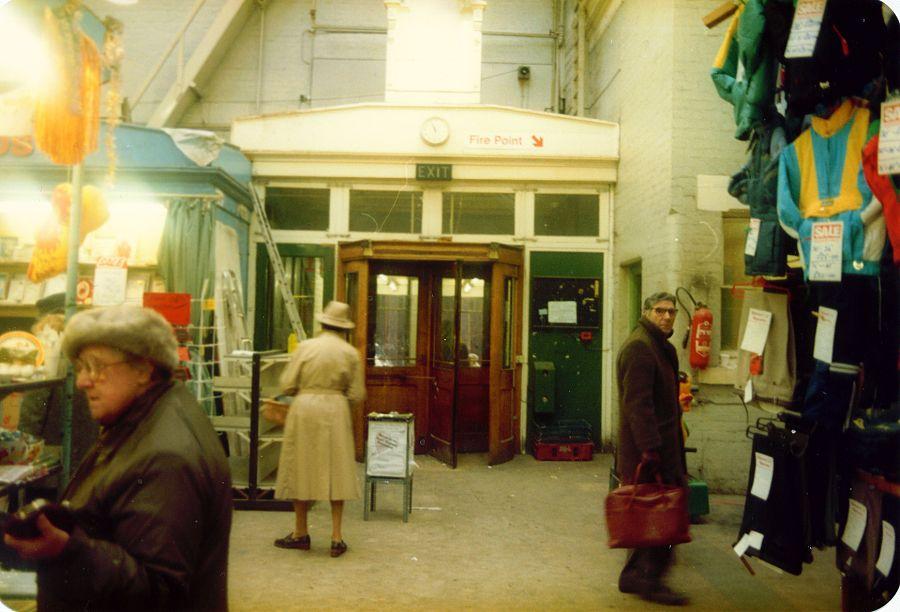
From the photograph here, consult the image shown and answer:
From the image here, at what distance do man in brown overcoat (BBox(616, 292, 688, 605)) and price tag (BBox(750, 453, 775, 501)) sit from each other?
1.94 feet

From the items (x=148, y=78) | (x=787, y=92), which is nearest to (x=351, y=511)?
(x=787, y=92)

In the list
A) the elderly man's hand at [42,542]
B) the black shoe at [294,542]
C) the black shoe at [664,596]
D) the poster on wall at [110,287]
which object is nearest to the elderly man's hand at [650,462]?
the black shoe at [664,596]

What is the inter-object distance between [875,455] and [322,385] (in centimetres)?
353

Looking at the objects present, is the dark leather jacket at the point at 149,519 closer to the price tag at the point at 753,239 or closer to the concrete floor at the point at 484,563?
the concrete floor at the point at 484,563

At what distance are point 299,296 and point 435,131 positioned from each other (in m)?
2.88

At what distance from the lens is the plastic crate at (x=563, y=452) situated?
8.65m

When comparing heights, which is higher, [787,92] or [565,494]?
[787,92]

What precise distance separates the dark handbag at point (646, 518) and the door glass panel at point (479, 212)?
19.0ft

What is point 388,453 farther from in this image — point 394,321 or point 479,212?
point 479,212

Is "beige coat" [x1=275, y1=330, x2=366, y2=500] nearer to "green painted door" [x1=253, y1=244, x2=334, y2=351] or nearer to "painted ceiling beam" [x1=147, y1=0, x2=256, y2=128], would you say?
"green painted door" [x1=253, y1=244, x2=334, y2=351]

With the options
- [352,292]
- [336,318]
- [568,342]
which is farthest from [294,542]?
[568,342]

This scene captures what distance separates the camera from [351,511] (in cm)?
625

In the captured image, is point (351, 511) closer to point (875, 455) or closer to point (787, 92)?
point (875, 455)

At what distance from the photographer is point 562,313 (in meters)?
9.11
